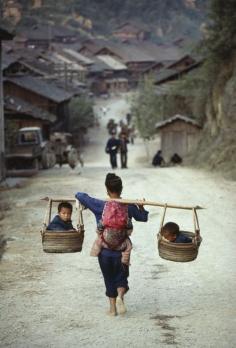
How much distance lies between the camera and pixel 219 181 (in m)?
21.2

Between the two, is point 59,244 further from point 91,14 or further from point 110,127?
point 91,14

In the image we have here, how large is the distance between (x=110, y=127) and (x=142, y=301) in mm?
50249

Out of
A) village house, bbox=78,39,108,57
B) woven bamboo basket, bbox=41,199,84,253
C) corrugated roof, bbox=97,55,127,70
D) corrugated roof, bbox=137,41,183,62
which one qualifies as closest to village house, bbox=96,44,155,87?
village house, bbox=78,39,108,57

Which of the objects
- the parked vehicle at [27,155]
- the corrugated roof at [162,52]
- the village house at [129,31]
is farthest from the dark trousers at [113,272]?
the village house at [129,31]

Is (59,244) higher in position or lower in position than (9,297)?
higher

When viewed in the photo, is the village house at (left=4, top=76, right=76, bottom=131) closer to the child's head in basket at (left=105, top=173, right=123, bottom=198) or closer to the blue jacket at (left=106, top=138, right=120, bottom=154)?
the blue jacket at (left=106, top=138, right=120, bottom=154)

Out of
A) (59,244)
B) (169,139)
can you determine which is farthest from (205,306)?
(169,139)

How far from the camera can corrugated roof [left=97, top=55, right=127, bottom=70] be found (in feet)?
282

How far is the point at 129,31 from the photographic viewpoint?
115 meters

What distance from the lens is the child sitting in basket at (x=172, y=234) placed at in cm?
754

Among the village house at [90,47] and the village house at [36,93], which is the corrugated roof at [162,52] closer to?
the village house at [90,47]

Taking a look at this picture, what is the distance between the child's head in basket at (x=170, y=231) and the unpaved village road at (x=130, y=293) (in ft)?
3.19

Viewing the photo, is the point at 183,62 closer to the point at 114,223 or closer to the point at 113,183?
the point at 113,183

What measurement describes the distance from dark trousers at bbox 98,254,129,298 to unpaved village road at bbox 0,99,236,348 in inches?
15.8
